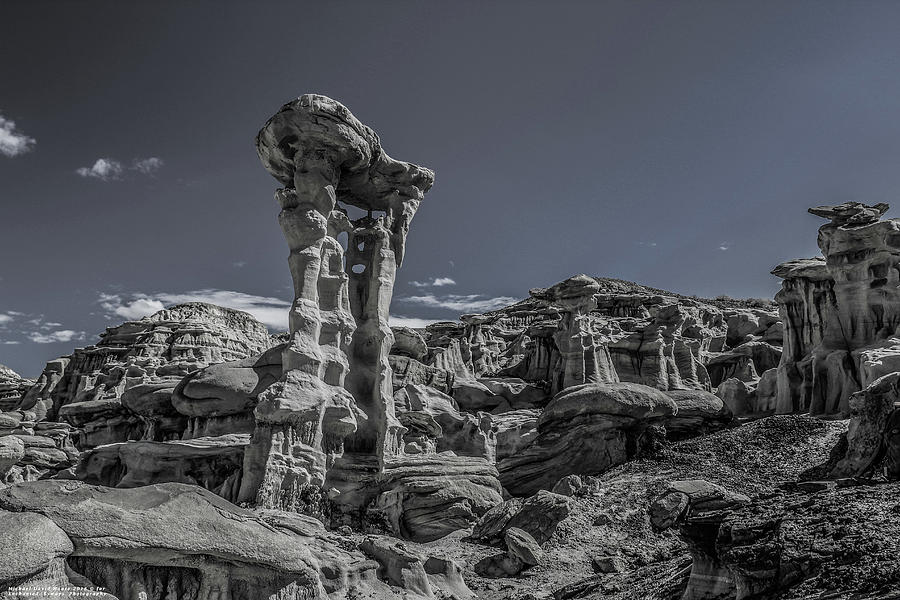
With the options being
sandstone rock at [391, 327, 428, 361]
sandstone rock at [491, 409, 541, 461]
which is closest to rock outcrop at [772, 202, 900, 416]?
sandstone rock at [491, 409, 541, 461]

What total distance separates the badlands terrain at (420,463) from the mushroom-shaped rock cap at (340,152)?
58mm

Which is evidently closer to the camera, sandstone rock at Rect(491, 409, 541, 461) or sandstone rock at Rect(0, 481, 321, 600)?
sandstone rock at Rect(0, 481, 321, 600)

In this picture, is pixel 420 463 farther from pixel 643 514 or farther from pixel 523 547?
pixel 643 514

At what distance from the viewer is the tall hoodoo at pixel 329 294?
1271cm

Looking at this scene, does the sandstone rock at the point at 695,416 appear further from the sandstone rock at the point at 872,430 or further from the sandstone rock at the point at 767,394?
the sandstone rock at the point at 872,430

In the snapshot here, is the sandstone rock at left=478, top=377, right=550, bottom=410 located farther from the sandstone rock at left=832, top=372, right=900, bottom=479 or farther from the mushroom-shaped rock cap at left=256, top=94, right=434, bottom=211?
the sandstone rock at left=832, top=372, right=900, bottom=479

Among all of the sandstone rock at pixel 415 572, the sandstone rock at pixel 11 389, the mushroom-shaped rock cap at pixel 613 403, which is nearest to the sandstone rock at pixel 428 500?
the sandstone rock at pixel 415 572

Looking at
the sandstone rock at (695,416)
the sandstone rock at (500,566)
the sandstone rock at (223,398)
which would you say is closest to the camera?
the sandstone rock at (500,566)

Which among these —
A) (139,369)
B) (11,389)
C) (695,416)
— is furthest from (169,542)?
(11,389)

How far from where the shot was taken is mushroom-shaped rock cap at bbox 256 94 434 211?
14938mm

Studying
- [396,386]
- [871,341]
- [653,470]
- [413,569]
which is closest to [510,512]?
[413,569]

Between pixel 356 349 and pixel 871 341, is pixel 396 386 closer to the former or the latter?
pixel 356 349

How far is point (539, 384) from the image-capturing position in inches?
1246

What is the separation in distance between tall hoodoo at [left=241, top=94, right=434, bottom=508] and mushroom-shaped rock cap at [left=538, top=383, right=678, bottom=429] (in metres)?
5.20
